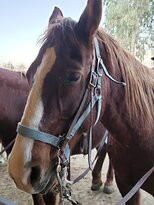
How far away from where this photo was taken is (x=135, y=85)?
1.47 metres

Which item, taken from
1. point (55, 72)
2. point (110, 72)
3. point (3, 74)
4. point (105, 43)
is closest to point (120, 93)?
point (110, 72)

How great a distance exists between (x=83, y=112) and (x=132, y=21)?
46.1 ft

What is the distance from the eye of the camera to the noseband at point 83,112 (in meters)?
1.13

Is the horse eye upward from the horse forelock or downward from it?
downward

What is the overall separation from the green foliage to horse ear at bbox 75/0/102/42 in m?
13.1

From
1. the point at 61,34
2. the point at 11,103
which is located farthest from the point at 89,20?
the point at 11,103

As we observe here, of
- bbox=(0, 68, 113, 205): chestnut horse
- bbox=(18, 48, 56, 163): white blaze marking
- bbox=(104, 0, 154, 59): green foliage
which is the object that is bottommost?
bbox=(0, 68, 113, 205): chestnut horse

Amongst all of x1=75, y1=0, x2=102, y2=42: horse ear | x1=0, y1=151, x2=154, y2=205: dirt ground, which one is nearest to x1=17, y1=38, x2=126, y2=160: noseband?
x1=75, y1=0, x2=102, y2=42: horse ear

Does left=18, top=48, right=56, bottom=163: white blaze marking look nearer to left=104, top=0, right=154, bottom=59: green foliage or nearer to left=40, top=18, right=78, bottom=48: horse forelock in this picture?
left=40, top=18, right=78, bottom=48: horse forelock

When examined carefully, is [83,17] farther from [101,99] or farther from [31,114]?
[31,114]

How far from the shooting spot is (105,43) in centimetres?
138

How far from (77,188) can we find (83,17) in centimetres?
273

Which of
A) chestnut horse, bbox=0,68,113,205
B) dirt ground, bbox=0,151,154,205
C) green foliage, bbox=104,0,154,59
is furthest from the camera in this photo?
green foliage, bbox=104,0,154,59

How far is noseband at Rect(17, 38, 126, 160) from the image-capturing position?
1.13 meters
